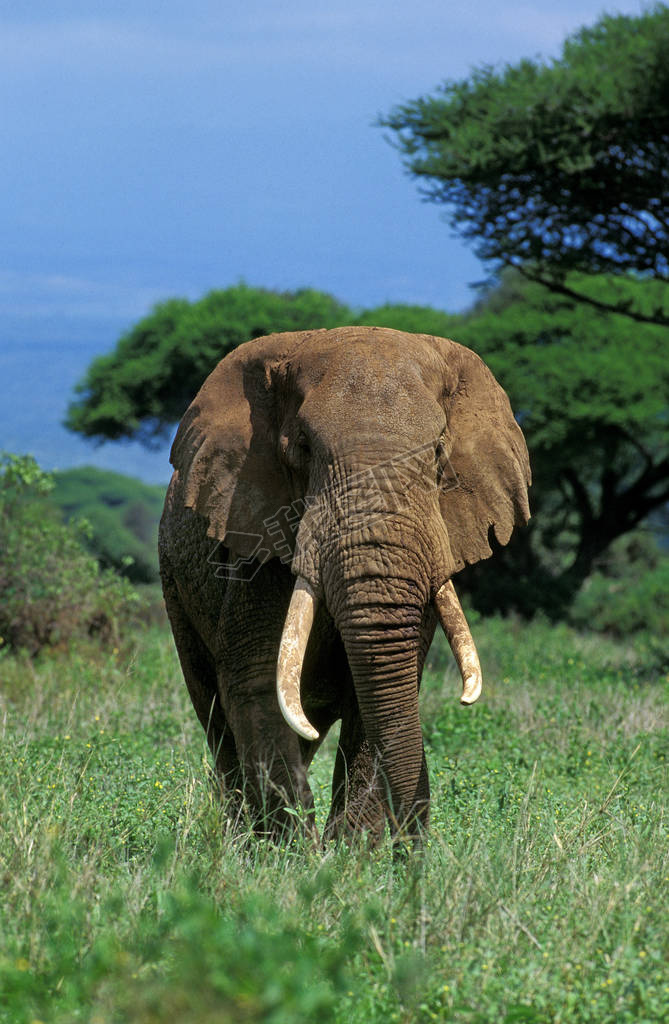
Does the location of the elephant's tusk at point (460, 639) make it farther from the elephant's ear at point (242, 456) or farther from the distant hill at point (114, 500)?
the distant hill at point (114, 500)

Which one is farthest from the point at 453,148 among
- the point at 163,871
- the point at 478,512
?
the point at 163,871

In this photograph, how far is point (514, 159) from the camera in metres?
13.6

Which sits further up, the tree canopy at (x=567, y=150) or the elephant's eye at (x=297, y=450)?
the tree canopy at (x=567, y=150)

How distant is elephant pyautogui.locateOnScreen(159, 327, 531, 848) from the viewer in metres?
4.50

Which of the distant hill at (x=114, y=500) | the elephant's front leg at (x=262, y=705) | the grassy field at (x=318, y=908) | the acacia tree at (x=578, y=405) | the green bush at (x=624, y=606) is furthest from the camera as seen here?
the distant hill at (x=114, y=500)

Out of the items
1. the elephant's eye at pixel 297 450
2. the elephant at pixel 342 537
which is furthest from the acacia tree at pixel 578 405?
the elephant's eye at pixel 297 450

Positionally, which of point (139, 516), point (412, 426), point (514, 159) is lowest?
point (139, 516)

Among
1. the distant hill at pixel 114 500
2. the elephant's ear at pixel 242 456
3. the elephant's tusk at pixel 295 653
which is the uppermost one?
the elephant's ear at pixel 242 456

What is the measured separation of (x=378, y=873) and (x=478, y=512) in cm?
164

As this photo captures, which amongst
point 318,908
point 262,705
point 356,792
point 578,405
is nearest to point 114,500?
point 578,405

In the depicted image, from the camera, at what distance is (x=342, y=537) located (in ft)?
14.8

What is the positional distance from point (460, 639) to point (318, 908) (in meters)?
1.30

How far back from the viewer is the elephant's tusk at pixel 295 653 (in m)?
4.31

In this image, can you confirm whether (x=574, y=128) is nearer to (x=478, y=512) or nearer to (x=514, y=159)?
(x=514, y=159)
